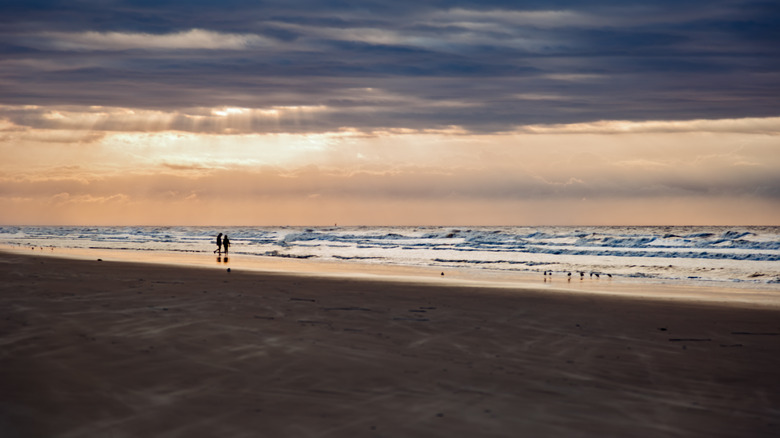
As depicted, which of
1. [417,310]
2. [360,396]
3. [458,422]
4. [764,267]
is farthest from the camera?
[764,267]

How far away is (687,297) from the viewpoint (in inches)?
806

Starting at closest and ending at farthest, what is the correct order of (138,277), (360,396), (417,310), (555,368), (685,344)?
(360,396) → (555,368) → (685,344) → (417,310) → (138,277)

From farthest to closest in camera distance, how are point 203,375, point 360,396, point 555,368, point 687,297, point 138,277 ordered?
point 138,277
point 687,297
point 555,368
point 203,375
point 360,396

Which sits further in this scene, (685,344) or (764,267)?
(764,267)

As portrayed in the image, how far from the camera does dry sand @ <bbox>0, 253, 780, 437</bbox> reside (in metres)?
6.82

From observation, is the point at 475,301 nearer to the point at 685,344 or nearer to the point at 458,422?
the point at 685,344

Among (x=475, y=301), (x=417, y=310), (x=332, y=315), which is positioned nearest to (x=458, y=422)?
(x=332, y=315)

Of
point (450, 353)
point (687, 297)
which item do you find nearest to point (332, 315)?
point (450, 353)

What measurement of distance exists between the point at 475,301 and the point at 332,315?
4.99m

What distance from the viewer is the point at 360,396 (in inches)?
308

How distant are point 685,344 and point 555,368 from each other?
3.64 meters

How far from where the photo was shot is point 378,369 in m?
9.23

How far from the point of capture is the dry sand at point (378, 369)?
268 inches

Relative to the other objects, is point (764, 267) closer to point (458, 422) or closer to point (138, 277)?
point (138, 277)
